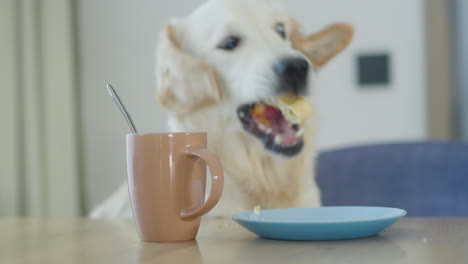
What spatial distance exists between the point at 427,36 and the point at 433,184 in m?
0.81

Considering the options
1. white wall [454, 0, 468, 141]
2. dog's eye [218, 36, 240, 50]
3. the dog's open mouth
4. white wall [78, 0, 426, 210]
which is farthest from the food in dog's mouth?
white wall [454, 0, 468, 141]

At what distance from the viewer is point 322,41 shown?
39.6 inches

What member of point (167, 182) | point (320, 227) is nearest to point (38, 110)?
point (167, 182)

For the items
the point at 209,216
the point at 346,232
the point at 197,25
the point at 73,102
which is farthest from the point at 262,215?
the point at 73,102

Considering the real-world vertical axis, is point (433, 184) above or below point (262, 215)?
below

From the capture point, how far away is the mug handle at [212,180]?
0.56 m

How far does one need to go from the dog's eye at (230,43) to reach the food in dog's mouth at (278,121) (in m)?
0.10

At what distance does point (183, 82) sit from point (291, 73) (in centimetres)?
17

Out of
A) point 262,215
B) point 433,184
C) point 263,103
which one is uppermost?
point 263,103

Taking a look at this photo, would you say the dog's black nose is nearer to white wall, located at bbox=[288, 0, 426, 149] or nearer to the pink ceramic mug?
the pink ceramic mug

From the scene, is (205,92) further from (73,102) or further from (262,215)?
(73,102)

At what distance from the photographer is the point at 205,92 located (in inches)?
36.4

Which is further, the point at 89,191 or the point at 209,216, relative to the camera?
the point at 89,191

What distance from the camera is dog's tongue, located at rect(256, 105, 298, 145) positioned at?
93 cm
